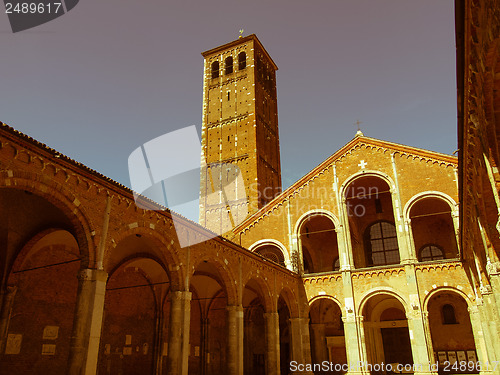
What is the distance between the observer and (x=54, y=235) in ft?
43.4

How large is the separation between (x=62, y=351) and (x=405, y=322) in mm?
17293

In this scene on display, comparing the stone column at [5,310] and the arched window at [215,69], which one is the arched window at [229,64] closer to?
the arched window at [215,69]

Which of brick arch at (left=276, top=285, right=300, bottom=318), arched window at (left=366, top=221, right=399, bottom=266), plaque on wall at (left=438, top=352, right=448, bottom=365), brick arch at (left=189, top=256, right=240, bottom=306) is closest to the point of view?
brick arch at (left=189, top=256, right=240, bottom=306)

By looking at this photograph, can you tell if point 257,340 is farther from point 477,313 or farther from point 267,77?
point 267,77

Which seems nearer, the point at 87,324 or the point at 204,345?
the point at 87,324

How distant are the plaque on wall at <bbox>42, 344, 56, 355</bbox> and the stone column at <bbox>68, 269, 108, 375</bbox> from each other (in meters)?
4.79

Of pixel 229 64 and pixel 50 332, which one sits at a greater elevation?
pixel 229 64

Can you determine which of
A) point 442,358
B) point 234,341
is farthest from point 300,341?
point 442,358

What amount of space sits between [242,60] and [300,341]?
27068 millimetres

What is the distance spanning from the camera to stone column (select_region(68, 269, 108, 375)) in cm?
937

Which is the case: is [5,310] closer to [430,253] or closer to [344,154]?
[344,154]

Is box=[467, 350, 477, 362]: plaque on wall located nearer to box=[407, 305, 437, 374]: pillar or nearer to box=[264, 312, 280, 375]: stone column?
box=[407, 305, 437, 374]: pillar

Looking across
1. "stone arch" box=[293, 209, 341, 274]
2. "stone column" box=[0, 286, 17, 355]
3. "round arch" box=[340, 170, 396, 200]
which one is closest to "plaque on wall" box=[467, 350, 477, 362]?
"stone arch" box=[293, 209, 341, 274]

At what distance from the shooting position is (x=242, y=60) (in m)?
38.8
